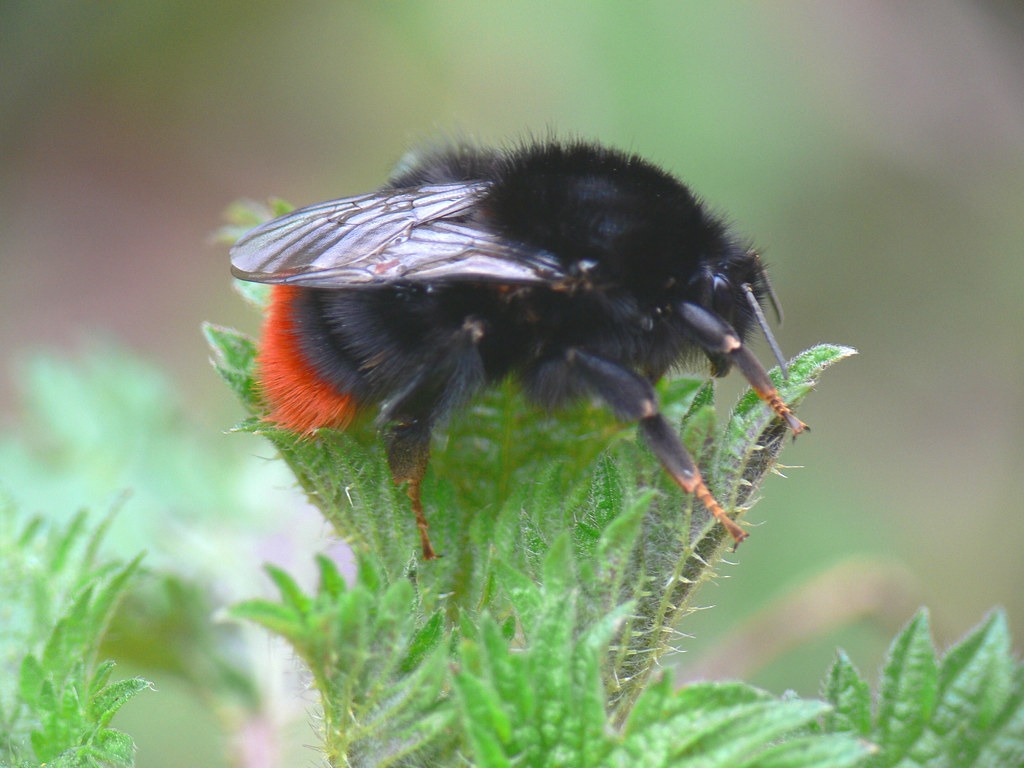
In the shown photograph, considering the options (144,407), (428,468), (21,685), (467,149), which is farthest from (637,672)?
(144,407)

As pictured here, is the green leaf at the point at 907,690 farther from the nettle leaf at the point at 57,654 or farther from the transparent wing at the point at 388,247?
the nettle leaf at the point at 57,654

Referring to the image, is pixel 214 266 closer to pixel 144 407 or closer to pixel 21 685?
pixel 144 407

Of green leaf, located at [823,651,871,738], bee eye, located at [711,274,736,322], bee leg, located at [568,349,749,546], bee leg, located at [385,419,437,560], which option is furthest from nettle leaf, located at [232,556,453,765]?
bee eye, located at [711,274,736,322]

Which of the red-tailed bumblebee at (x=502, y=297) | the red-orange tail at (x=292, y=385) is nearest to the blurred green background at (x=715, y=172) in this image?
the red-orange tail at (x=292, y=385)

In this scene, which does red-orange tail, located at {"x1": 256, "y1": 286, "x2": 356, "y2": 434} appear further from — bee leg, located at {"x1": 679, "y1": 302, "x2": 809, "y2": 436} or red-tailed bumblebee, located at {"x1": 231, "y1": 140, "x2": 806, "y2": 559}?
bee leg, located at {"x1": 679, "y1": 302, "x2": 809, "y2": 436}

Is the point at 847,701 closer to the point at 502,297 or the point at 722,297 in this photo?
the point at 722,297
